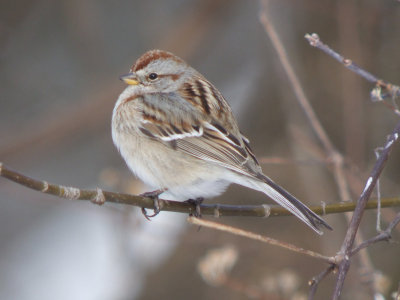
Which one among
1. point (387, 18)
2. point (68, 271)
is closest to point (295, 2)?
point (387, 18)

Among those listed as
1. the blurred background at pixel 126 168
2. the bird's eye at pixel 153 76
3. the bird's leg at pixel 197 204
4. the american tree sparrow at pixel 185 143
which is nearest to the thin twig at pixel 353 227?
the american tree sparrow at pixel 185 143

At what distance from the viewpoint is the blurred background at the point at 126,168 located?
5137 mm

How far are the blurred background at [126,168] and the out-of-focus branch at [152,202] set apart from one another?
86cm

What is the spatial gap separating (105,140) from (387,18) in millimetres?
3157

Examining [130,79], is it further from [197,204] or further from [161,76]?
[197,204]

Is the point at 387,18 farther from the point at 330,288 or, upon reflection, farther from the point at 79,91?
the point at 79,91

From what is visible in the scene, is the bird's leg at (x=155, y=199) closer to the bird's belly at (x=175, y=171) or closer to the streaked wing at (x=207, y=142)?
the bird's belly at (x=175, y=171)

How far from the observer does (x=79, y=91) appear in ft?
21.2

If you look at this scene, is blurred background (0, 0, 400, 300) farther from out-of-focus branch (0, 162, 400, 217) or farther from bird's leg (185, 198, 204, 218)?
out-of-focus branch (0, 162, 400, 217)

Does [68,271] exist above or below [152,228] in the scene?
below

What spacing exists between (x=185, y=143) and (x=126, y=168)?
2.69 metres

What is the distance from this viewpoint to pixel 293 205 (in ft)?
9.25

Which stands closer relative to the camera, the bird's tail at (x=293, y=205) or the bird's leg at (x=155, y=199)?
the bird's tail at (x=293, y=205)

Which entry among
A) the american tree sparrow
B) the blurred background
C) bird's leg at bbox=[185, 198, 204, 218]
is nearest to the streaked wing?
the american tree sparrow
